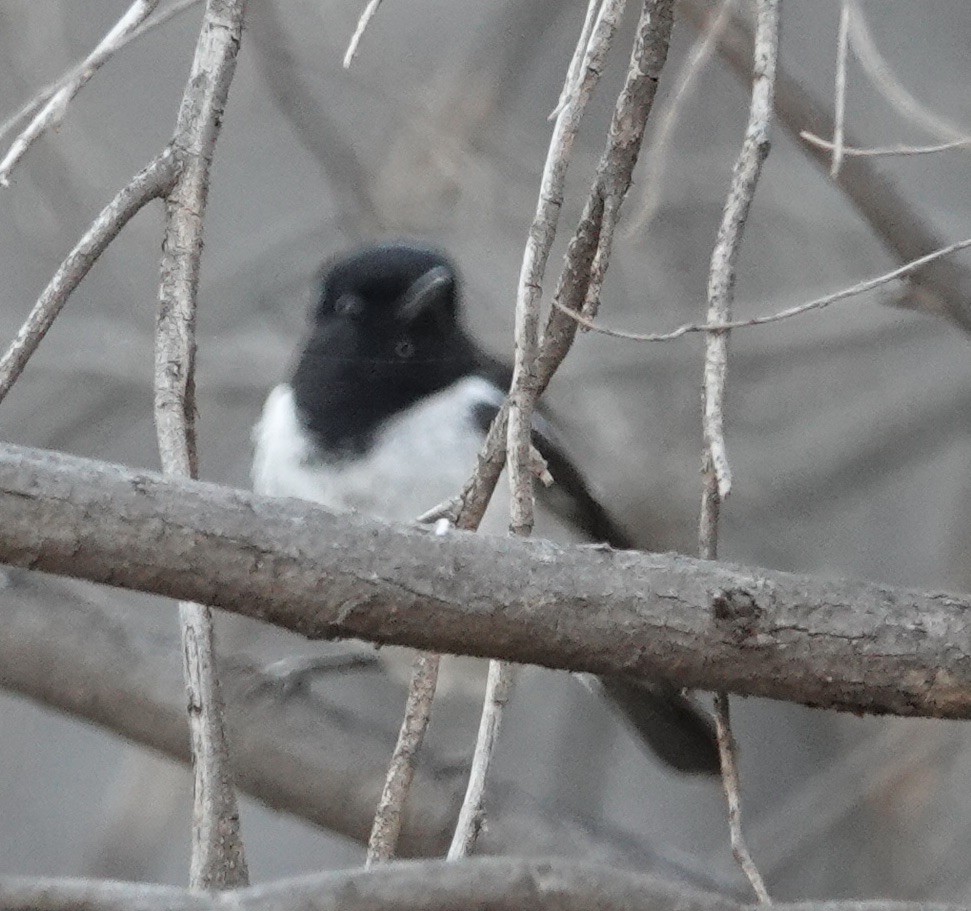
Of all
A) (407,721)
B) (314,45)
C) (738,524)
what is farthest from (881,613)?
(314,45)

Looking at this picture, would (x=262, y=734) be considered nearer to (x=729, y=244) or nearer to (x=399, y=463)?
(x=399, y=463)

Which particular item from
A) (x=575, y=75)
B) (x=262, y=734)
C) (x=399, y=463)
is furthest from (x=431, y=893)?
(x=399, y=463)

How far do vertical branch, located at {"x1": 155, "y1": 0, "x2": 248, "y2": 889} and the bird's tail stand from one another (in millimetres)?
1702

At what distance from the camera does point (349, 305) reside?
9.94 ft

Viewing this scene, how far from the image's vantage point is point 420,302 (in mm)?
2979

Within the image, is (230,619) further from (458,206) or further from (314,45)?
(314,45)

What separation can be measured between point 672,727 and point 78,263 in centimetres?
197

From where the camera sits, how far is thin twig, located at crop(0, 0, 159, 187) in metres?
1.47

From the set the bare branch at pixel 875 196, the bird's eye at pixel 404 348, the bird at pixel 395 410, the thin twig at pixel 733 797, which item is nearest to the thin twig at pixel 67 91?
the thin twig at pixel 733 797

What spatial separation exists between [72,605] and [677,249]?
1.84 m

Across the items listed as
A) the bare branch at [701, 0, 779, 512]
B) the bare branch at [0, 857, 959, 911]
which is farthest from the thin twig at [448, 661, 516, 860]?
the bare branch at [701, 0, 779, 512]

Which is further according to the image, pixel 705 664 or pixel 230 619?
pixel 230 619

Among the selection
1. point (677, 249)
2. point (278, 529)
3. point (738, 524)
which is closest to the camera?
point (278, 529)

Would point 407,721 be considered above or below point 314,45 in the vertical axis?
below
